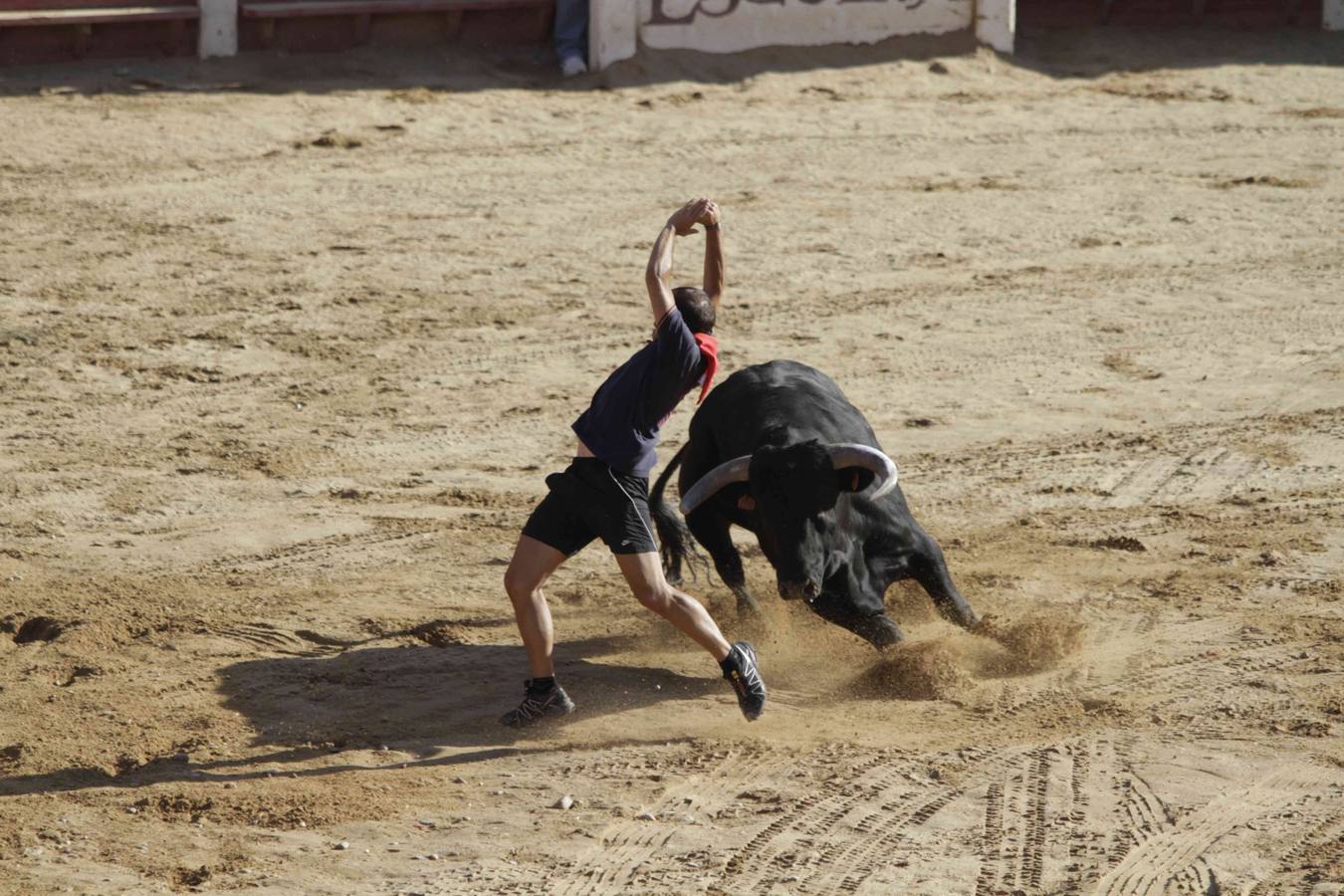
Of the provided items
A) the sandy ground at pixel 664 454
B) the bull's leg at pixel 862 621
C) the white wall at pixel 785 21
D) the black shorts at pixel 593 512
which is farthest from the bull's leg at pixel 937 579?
the white wall at pixel 785 21

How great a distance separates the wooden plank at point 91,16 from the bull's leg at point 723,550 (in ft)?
32.8

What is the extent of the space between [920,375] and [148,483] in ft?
15.4

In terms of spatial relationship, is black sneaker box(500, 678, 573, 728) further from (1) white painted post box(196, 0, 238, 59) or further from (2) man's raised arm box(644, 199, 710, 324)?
(1) white painted post box(196, 0, 238, 59)

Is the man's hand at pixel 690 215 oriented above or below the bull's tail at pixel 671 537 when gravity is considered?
above

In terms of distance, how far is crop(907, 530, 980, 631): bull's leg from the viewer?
25.3 feet

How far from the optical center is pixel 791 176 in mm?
14938

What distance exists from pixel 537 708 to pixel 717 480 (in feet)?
3.93

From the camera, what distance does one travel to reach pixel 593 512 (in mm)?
6641

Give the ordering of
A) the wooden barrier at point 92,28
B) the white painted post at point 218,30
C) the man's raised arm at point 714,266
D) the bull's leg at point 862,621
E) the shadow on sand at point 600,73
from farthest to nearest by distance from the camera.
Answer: the white painted post at point 218,30, the shadow on sand at point 600,73, the wooden barrier at point 92,28, the bull's leg at point 862,621, the man's raised arm at point 714,266

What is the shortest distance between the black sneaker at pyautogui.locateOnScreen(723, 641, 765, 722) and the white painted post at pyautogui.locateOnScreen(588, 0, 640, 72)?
36.9ft

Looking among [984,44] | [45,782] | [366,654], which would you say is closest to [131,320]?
[366,654]

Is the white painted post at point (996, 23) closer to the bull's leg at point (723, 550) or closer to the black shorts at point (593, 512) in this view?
the bull's leg at point (723, 550)

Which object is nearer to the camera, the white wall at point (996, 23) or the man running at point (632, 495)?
the man running at point (632, 495)

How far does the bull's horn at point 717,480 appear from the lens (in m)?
7.30
